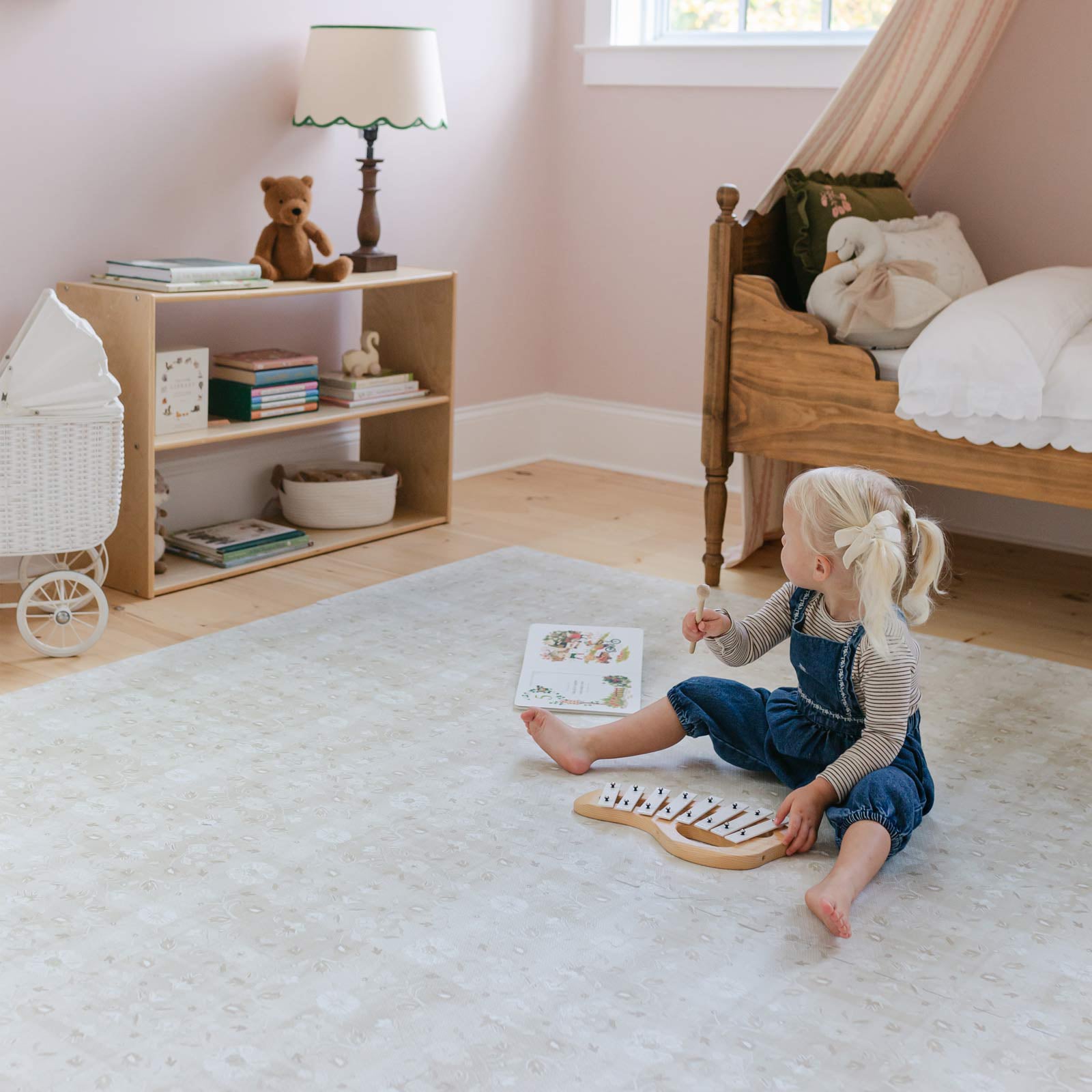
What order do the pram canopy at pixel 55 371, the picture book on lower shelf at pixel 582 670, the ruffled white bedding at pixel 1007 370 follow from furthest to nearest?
1. the ruffled white bedding at pixel 1007 370
2. the pram canopy at pixel 55 371
3. the picture book on lower shelf at pixel 582 670

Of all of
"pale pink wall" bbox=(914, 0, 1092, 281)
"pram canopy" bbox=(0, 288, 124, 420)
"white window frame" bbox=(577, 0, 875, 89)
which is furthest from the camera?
"white window frame" bbox=(577, 0, 875, 89)

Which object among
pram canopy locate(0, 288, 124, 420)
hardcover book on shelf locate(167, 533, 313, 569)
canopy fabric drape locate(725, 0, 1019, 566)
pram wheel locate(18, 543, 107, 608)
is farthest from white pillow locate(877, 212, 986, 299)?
pram wheel locate(18, 543, 107, 608)

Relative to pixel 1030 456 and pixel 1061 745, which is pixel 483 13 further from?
pixel 1061 745

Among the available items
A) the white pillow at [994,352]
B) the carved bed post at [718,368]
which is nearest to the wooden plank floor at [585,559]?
the carved bed post at [718,368]

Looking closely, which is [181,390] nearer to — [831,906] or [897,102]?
[897,102]

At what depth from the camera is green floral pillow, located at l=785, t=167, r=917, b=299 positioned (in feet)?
9.20

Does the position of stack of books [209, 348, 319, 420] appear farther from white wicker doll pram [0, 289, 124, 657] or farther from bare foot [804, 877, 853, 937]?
bare foot [804, 877, 853, 937]

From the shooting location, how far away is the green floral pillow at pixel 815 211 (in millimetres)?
2803

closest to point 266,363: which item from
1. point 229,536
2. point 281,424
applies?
point 281,424

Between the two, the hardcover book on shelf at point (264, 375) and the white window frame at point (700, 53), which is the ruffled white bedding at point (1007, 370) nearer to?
the white window frame at point (700, 53)

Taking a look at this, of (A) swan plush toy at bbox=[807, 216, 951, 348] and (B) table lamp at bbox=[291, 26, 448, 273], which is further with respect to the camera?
(B) table lamp at bbox=[291, 26, 448, 273]

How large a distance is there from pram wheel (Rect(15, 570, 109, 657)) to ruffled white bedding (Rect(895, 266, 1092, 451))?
1530 mm

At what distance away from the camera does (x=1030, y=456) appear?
244 cm

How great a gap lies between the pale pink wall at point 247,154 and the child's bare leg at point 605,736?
1417 millimetres
